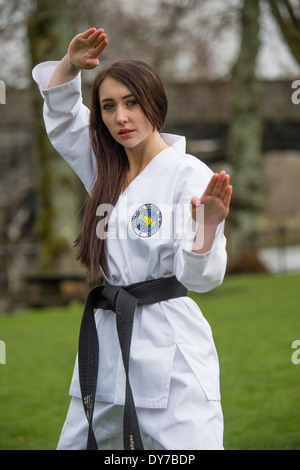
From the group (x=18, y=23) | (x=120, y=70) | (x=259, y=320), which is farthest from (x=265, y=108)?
(x=120, y=70)

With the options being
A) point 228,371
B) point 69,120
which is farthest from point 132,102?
point 228,371

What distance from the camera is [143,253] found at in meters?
2.66

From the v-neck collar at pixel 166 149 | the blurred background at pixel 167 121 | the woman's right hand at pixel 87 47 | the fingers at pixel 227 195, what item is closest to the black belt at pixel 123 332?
the v-neck collar at pixel 166 149

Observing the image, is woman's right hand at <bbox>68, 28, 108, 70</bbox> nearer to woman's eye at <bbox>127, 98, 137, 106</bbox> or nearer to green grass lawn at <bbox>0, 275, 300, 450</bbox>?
woman's eye at <bbox>127, 98, 137, 106</bbox>

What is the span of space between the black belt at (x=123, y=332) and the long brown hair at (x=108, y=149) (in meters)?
0.15

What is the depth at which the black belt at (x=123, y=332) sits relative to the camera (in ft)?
8.34

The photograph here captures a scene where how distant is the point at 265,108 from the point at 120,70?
16.6 meters

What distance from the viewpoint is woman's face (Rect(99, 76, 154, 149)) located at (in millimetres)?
2672

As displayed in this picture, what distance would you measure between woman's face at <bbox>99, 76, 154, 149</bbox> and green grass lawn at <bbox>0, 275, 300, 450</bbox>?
2.58m

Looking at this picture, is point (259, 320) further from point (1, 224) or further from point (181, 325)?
point (1, 224)

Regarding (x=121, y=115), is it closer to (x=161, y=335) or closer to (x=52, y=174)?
(x=161, y=335)

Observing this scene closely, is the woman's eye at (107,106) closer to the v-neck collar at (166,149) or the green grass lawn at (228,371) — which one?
the v-neck collar at (166,149)

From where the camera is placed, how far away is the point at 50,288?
38.6 ft

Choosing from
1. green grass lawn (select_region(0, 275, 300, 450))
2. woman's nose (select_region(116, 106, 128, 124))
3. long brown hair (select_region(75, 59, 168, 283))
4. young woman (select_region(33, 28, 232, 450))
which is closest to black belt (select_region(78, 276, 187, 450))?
young woman (select_region(33, 28, 232, 450))
